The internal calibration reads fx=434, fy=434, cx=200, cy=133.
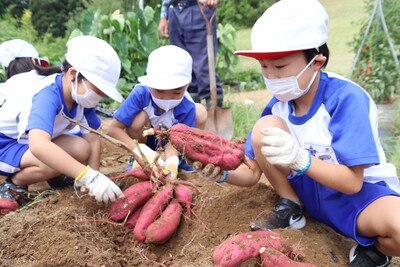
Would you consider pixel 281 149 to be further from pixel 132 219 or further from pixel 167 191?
pixel 132 219

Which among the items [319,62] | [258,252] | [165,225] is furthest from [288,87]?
[165,225]

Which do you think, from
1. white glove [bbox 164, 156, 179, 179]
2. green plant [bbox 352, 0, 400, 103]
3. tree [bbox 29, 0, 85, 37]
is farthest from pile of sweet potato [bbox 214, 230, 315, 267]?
tree [bbox 29, 0, 85, 37]

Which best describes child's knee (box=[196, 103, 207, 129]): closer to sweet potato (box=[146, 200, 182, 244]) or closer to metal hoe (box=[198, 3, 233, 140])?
metal hoe (box=[198, 3, 233, 140])

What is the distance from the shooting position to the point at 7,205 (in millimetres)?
2223

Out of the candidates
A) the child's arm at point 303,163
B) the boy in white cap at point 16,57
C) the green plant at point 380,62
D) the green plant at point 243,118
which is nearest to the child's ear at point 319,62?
the child's arm at point 303,163

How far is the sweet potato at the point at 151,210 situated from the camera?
1.85 metres

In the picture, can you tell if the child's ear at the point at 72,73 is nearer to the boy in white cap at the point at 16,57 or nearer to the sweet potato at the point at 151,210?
the sweet potato at the point at 151,210

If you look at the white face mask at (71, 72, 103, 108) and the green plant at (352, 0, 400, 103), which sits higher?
the white face mask at (71, 72, 103, 108)

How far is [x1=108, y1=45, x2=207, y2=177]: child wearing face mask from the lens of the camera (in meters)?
2.60

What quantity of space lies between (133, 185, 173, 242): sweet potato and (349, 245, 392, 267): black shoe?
2.71ft

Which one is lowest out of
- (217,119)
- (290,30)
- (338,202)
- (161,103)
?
(217,119)

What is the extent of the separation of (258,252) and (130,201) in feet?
2.34

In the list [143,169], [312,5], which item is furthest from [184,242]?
[312,5]

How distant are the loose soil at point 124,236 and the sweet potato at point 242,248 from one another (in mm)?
62
